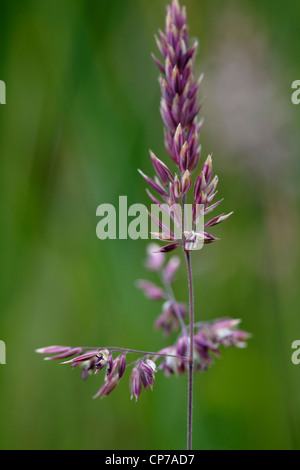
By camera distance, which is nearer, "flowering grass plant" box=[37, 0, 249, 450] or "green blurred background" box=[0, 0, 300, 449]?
"flowering grass plant" box=[37, 0, 249, 450]

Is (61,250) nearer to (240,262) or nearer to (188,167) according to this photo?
(240,262)

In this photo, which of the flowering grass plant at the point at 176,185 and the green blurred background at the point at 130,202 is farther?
the green blurred background at the point at 130,202

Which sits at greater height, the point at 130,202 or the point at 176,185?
the point at 130,202

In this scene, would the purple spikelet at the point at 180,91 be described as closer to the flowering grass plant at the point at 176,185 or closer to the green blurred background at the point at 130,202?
the flowering grass plant at the point at 176,185

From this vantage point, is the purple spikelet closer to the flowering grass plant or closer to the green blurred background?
the flowering grass plant

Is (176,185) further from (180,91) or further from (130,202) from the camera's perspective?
(130,202)

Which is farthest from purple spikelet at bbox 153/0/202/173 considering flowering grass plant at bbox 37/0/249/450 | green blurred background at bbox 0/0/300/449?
green blurred background at bbox 0/0/300/449

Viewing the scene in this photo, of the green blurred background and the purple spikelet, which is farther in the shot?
the green blurred background

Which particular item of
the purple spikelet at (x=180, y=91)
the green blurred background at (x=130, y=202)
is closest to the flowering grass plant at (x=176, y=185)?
the purple spikelet at (x=180, y=91)

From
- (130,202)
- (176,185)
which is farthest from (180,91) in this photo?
(130,202)
